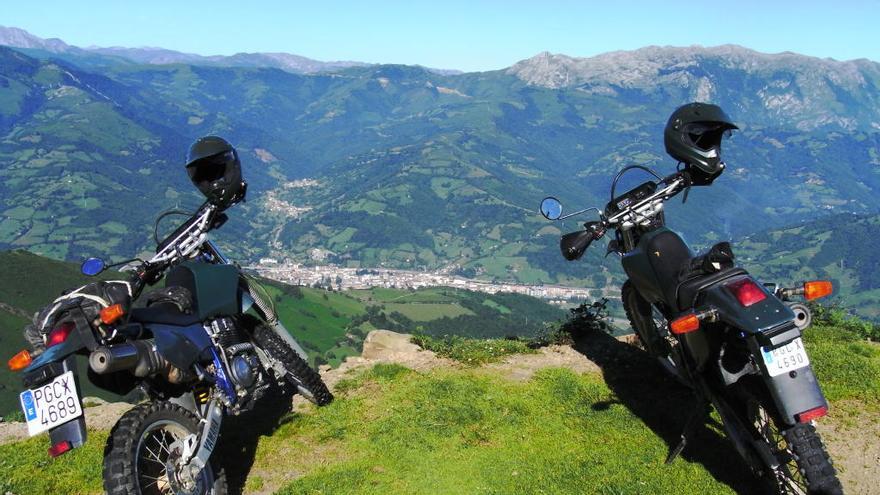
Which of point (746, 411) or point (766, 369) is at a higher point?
point (766, 369)

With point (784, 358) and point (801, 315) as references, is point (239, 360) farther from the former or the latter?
point (801, 315)

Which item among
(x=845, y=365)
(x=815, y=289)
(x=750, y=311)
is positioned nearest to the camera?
(x=750, y=311)

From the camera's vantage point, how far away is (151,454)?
5508 mm

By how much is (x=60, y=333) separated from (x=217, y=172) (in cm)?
305

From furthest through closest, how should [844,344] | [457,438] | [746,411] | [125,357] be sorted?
[844,344] < [457,438] < [746,411] < [125,357]

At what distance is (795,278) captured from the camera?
5792 inches

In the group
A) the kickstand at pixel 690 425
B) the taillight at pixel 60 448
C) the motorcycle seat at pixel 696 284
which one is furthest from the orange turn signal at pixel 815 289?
the taillight at pixel 60 448

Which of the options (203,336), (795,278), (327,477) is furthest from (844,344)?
(795,278)

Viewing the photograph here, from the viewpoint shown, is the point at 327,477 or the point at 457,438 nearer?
the point at 327,477

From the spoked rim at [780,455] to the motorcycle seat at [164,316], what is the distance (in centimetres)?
547

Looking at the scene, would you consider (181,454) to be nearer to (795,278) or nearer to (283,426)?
(283,426)

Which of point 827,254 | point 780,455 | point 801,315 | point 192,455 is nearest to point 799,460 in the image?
point 780,455

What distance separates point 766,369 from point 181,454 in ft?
16.7

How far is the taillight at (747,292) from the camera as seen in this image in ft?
17.4
